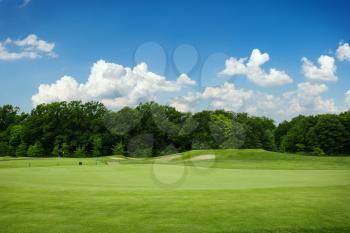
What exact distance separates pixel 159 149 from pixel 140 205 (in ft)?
277

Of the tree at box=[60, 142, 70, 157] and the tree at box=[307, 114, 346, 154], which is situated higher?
the tree at box=[307, 114, 346, 154]

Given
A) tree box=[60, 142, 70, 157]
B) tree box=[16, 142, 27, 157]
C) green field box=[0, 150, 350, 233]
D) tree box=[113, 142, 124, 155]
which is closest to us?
green field box=[0, 150, 350, 233]

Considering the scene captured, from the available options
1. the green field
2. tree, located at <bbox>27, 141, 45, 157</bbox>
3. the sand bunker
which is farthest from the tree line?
the green field

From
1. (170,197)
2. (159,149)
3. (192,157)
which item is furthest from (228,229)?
(159,149)

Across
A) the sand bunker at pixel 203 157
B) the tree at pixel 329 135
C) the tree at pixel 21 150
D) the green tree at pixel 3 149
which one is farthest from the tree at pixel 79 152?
the tree at pixel 329 135

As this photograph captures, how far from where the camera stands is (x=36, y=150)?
87.6 metres

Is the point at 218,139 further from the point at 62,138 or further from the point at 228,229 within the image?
the point at 228,229

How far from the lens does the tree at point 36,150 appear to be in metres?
87.3

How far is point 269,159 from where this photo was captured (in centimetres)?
4606

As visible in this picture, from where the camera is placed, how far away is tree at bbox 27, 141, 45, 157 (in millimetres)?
87312

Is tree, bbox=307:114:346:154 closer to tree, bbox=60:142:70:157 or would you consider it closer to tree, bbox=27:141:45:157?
tree, bbox=60:142:70:157

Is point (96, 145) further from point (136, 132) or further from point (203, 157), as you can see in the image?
point (203, 157)

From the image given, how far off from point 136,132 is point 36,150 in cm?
2621

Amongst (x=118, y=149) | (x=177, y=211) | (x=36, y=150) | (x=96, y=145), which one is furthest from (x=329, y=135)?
(x=177, y=211)
